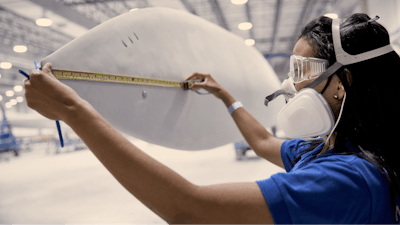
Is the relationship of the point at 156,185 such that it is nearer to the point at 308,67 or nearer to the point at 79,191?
the point at 308,67

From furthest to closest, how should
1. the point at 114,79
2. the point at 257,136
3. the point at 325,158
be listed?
the point at 257,136, the point at 114,79, the point at 325,158

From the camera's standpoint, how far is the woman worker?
341 mm

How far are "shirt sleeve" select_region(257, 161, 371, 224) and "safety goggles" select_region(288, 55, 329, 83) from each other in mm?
211

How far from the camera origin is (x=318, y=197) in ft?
1.26

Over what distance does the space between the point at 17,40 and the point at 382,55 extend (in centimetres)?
904

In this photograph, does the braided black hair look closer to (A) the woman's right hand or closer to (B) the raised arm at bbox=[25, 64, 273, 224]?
(B) the raised arm at bbox=[25, 64, 273, 224]

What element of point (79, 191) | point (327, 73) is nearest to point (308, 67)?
point (327, 73)

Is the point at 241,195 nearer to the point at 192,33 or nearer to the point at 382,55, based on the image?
the point at 382,55

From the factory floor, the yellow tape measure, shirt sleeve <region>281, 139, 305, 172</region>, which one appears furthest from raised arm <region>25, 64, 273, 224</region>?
the factory floor

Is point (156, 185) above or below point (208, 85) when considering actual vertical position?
below

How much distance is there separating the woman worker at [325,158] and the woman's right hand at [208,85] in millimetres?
395

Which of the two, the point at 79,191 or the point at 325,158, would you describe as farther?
the point at 79,191

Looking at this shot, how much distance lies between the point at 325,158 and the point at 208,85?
0.54m

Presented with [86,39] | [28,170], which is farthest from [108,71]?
[28,170]
